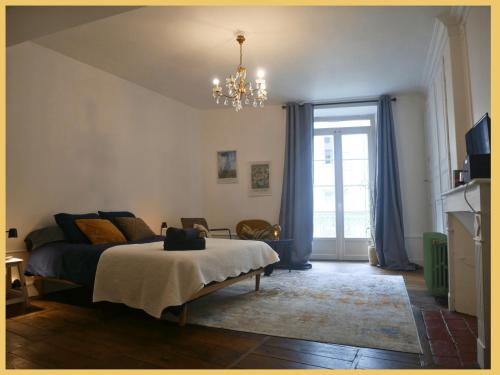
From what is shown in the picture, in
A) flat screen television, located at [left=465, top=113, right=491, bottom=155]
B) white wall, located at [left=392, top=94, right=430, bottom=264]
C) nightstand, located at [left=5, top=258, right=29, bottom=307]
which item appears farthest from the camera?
white wall, located at [left=392, top=94, right=430, bottom=264]

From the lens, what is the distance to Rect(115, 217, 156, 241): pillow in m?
4.48

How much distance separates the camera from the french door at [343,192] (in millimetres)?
6559

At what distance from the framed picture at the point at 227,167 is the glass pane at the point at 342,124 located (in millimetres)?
→ 1673

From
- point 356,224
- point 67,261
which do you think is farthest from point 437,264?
point 67,261

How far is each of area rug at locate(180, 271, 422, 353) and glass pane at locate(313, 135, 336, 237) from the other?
2061 mm

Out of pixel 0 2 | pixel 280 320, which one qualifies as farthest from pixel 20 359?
pixel 0 2

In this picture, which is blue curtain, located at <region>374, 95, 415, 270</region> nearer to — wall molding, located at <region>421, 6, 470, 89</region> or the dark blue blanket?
wall molding, located at <region>421, 6, 470, 89</region>

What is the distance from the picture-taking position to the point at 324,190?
6.70m

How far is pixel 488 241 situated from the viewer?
2012mm

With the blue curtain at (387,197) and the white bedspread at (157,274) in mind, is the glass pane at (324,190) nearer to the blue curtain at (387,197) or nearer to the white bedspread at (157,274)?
the blue curtain at (387,197)

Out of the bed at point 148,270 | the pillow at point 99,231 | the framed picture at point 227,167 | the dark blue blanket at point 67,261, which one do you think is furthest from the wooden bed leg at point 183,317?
the framed picture at point 227,167

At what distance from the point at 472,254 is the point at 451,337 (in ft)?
2.97

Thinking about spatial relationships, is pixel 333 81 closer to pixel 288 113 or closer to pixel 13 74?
pixel 288 113

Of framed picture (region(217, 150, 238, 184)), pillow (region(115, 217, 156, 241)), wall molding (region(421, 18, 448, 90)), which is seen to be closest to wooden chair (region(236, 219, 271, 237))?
framed picture (region(217, 150, 238, 184))
